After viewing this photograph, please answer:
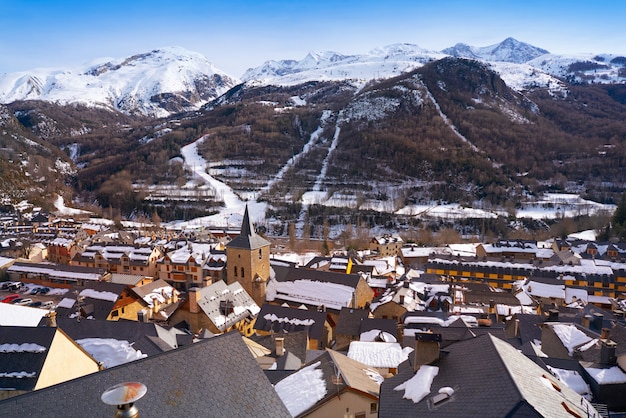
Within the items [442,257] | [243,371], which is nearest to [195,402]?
[243,371]

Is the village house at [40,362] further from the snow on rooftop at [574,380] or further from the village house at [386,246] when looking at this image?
the village house at [386,246]

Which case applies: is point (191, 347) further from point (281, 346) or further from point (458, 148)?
point (458, 148)

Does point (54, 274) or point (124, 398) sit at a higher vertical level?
point (124, 398)

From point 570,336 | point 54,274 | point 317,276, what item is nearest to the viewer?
point 570,336

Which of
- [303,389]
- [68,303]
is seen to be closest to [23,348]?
[303,389]

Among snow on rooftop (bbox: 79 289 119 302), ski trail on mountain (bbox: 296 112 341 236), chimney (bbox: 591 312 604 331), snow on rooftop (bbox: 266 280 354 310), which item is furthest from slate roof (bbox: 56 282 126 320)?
ski trail on mountain (bbox: 296 112 341 236)

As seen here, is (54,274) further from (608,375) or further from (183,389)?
(608,375)
